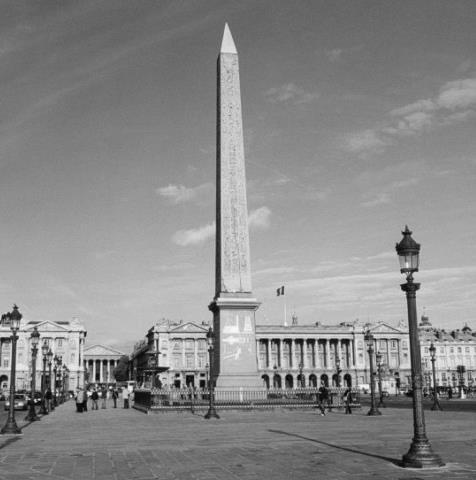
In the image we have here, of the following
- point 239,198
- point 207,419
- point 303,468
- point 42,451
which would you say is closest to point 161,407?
point 207,419

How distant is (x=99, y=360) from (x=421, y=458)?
170966 millimetres

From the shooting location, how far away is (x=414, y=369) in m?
11.8

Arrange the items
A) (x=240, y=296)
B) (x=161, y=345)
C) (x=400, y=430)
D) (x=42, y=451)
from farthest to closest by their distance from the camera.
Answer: (x=161, y=345) → (x=240, y=296) → (x=400, y=430) → (x=42, y=451)

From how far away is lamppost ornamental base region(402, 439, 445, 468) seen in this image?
10.8m

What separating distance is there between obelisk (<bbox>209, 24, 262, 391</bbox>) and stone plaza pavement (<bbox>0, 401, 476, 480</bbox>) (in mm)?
10801

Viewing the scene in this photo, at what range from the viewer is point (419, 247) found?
483 inches

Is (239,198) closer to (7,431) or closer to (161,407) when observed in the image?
(161,407)

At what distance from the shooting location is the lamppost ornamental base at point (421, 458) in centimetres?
1084

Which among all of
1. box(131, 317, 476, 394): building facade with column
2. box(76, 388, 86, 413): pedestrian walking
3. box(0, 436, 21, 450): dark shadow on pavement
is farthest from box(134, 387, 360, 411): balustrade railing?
box(131, 317, 476, 394): building facade with column

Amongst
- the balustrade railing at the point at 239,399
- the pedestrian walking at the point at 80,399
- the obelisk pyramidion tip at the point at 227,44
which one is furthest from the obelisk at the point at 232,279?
the pedestrian walking at the point at 80,399

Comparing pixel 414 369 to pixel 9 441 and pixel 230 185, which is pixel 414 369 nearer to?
pixel 9 441

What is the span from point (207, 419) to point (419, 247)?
16.9 m

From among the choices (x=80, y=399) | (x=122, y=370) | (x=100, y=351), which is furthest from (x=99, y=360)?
(x=80, y=399)

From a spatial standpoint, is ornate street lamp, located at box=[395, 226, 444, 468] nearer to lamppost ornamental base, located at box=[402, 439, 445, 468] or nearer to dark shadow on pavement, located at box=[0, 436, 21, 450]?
lamppost ornamental base, located at box=[402, 439, 445, 468]
